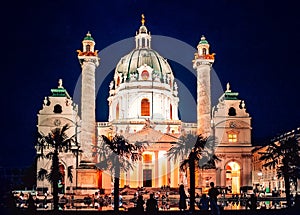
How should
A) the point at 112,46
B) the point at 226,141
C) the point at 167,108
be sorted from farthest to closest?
the point at 112,46 < the point at 167,108 < the point at 226,141

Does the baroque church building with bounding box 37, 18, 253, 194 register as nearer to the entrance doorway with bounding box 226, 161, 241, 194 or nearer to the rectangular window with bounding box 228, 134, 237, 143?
the entrance doorway with bounding box 226, 161, 241, 194

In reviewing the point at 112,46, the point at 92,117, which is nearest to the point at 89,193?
the point at 92,117

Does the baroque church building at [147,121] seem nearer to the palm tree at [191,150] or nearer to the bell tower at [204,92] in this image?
the bell tower at [204,92]

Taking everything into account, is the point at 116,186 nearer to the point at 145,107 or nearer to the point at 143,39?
the point at 145,107

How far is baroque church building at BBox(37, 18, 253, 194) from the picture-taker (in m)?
71.6

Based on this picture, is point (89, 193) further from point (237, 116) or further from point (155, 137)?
point (237, 116)

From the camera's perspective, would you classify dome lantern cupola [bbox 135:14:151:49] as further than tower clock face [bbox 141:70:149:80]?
Yes

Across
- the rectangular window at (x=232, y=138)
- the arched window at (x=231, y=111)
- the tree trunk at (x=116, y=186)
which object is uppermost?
the arched window at (x=231, y=111)

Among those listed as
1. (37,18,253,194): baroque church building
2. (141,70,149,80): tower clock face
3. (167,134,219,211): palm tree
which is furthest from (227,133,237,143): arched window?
(167,134,219,211): palm tree

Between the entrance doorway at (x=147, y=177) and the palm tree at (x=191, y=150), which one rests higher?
the palm tree at (x=191, y=150)

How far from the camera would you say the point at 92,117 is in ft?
235

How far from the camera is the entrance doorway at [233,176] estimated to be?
8538cm

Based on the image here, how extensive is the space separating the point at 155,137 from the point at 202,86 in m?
14.2

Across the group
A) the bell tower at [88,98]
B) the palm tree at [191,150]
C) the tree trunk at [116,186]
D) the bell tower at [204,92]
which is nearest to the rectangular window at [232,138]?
the bell tower at [204,92]
